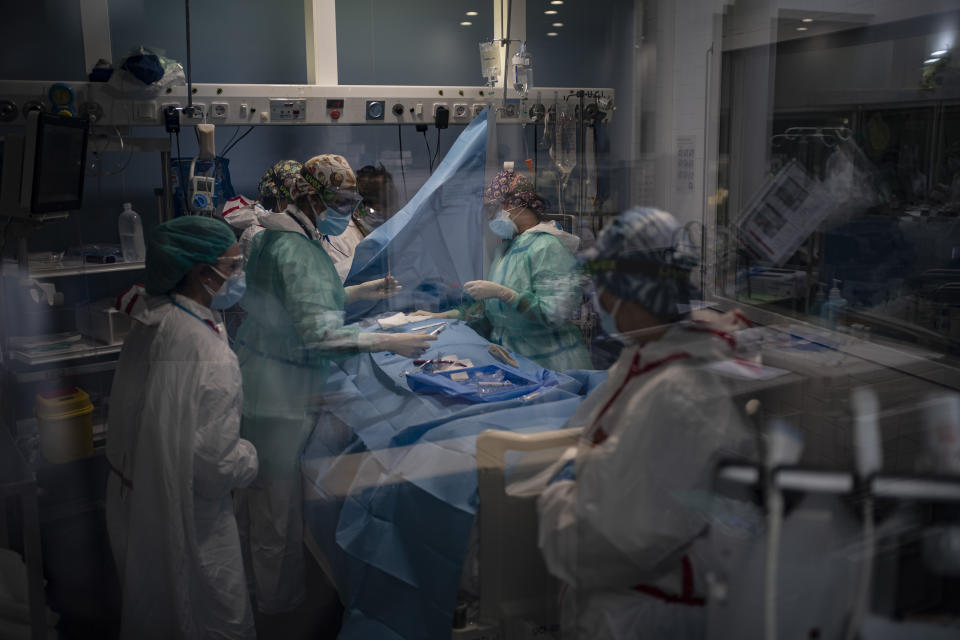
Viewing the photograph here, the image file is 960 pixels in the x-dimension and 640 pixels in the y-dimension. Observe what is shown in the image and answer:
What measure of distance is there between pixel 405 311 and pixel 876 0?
66.6 inches

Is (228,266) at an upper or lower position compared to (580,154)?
lower

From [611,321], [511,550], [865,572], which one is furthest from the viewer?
[511,550]

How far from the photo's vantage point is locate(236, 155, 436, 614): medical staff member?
193 centimetres

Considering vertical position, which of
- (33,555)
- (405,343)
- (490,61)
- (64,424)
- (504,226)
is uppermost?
(490,61)

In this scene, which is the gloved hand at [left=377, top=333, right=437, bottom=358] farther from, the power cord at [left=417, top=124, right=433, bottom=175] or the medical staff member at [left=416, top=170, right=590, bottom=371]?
the power cord at [left=417, top=124, right=433, bottom=175]

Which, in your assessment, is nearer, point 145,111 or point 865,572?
point 865,572

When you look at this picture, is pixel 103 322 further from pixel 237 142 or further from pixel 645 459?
pixel 645 459

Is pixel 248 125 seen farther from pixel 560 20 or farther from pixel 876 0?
pixel 876 0

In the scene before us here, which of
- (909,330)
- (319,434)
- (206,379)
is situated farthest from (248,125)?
(909,330)

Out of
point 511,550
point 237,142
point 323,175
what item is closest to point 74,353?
point 237,142

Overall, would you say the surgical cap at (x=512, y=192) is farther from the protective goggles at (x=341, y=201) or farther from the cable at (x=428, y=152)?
the protective goggles at (x=341, y=201)

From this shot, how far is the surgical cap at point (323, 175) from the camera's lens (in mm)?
1943

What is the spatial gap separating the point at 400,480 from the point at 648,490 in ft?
2.59

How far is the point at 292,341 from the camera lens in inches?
76.9
